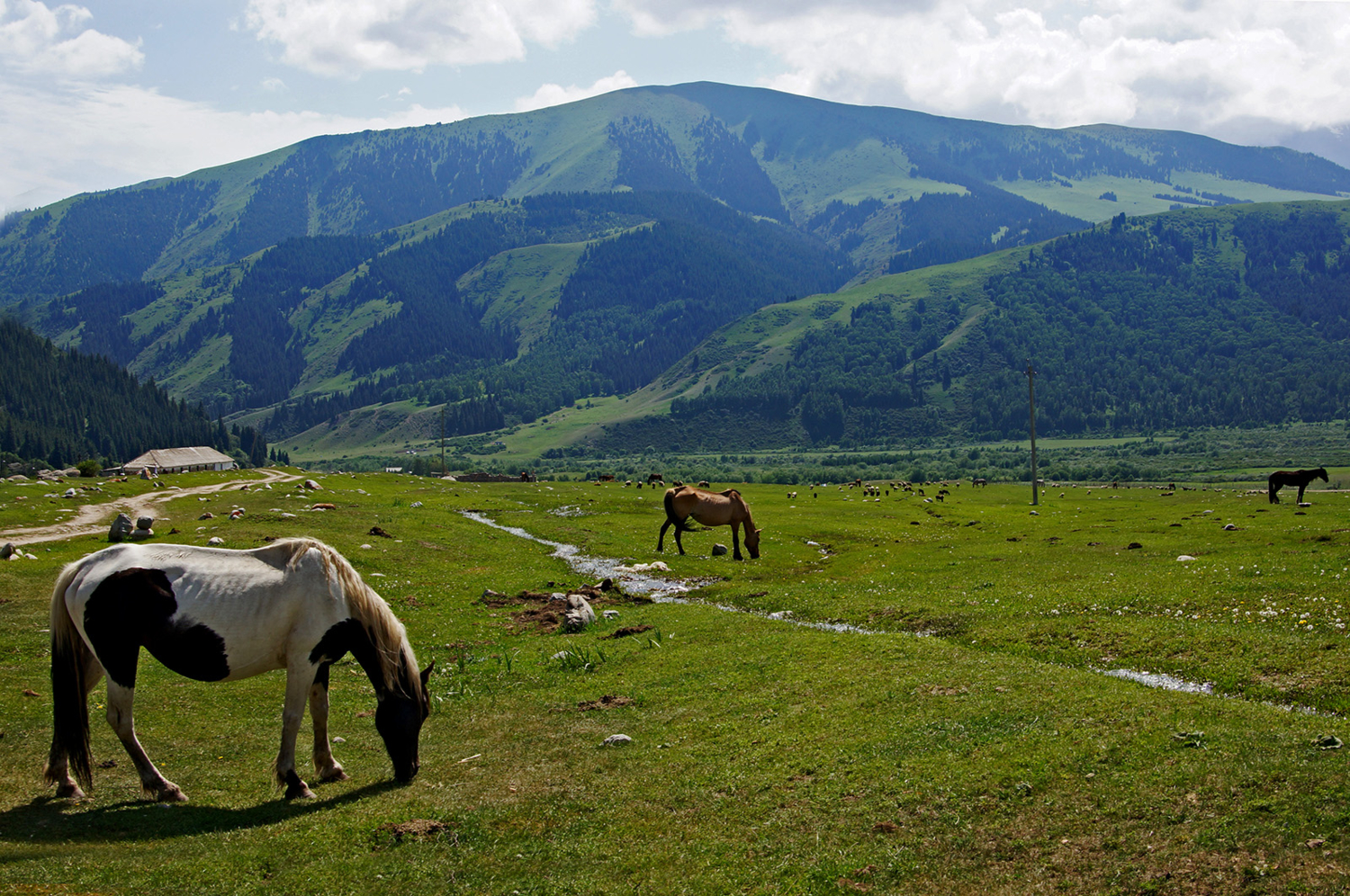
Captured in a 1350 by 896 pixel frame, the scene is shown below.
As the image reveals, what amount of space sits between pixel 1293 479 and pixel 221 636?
87.2 m

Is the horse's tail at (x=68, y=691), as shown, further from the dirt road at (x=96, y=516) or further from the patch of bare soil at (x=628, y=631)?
→ the dirt road at (x=96, y=516)

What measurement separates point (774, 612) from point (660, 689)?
39.7 ft

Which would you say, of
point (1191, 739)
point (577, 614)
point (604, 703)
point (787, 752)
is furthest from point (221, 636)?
point (1191, 739)

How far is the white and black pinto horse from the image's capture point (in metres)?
14.8

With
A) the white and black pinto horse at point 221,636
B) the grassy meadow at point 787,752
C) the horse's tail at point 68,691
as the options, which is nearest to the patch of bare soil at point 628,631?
the grassy meadow at point 787,752

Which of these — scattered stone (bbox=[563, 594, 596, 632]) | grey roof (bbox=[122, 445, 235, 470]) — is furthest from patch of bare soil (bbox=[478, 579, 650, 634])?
grey roof (bbox=[122, 445, 235, 470])

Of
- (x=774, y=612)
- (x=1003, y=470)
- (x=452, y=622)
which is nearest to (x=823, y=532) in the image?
(x=774, y=612)

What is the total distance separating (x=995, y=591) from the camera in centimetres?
3259

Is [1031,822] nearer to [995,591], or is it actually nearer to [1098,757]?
[1098,757]

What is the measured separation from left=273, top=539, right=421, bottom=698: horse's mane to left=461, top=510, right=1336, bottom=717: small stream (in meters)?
16.0

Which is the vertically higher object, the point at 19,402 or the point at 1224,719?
the point at 19,402

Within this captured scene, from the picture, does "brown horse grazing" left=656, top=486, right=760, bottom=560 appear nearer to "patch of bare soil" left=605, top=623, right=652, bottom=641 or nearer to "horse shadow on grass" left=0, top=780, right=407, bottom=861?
"patch of bare soil" left=605, top=623, right=652, bottom=641

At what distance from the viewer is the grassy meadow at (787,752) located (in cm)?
1135

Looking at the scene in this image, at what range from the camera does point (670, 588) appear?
4044 cm
